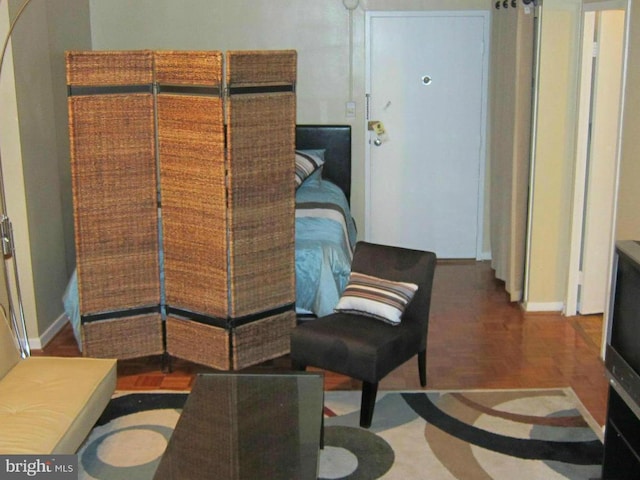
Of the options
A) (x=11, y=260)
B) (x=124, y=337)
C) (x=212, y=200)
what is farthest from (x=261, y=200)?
(x=11, y=260)

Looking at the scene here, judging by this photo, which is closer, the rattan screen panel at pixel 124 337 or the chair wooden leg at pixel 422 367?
the chair wooden leg at pixel 422 367

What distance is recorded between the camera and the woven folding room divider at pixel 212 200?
13.2 feet

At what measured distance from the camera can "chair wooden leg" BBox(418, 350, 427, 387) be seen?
4.24 m

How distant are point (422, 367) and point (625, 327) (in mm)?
1426

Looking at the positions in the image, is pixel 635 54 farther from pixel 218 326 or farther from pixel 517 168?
pixel 218 326

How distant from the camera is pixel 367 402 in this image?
3.80 meters

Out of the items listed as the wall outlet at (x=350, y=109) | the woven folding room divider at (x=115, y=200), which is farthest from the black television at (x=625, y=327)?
the wall outlet at (x=350, y=109)

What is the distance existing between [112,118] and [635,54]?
2.71 m

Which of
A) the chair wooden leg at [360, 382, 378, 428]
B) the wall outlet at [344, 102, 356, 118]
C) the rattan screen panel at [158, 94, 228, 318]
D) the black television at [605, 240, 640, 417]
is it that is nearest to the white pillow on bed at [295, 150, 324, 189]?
the wall outlet at [344, 102, 356, 118]

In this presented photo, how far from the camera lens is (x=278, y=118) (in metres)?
4.19

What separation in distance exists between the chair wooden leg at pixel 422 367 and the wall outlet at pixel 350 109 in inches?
109

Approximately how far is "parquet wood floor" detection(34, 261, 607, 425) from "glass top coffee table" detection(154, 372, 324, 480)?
0.85 metres

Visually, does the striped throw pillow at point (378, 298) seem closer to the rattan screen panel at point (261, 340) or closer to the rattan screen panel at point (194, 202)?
the rattan screen panel at point (261, 340)

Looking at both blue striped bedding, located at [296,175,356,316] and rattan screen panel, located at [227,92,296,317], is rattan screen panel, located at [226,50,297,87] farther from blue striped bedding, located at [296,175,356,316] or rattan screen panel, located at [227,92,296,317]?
blue striped bedding, located at [296,175,356,316]
